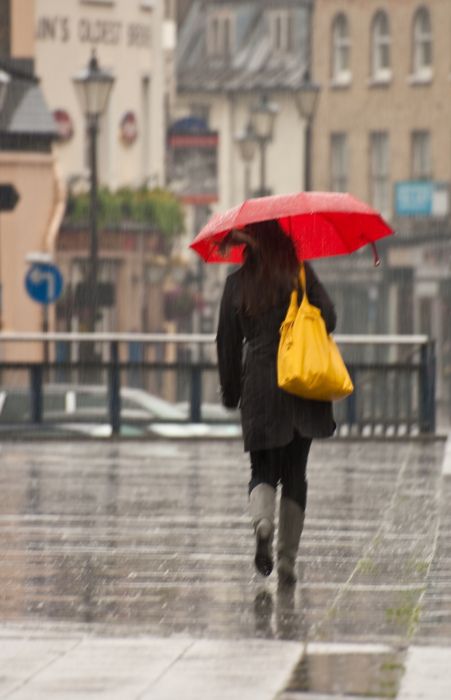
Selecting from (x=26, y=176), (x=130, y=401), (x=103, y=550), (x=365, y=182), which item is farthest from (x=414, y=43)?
(x=103, y=550)

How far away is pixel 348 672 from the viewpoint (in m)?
7.85

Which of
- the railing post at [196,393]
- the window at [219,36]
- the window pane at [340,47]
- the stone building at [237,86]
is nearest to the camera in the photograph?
the railing post at [196,393]

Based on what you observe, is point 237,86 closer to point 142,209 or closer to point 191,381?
point 142,209

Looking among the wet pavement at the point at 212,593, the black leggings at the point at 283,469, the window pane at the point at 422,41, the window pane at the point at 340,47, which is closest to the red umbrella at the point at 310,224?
the black leggings at the point at 283,469

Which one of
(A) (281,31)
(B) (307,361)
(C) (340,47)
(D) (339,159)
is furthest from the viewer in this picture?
(A) (281,31)

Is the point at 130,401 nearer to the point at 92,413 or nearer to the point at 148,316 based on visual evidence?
the point at 92,413

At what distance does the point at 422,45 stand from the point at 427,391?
5128cm

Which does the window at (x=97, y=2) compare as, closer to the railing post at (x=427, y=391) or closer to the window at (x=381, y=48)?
the window at (x=381, y=48)

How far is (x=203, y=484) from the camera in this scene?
16.4m

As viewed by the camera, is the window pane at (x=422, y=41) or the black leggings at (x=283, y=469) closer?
the black leggings at (x=283, y=469)

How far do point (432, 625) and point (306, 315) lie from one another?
1.59 meters

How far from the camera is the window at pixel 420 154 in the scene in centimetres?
7225

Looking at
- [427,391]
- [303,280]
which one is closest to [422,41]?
[427,391]

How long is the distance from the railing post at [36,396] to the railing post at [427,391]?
339 cm
